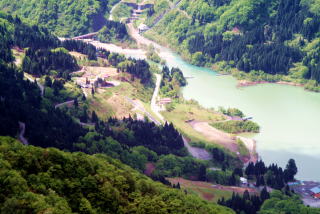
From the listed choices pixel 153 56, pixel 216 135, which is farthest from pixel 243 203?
pixel 153 56

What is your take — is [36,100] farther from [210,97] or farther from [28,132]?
[210,97]

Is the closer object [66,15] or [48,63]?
[48,63]

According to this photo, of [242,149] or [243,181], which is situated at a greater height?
[243,181]

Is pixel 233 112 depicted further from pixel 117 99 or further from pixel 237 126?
pixel 117 99

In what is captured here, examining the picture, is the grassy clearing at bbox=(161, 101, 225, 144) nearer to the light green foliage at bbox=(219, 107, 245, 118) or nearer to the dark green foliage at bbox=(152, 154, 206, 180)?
the light green foliage at bbox=(219, 107, 245, 118)

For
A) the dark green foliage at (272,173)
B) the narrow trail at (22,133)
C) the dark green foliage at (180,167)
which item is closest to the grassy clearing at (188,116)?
the dark green foliage at (180,167)

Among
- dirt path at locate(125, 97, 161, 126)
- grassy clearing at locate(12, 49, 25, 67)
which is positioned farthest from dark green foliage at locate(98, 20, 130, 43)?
dirt path at locate(125, 97, 161, 126)

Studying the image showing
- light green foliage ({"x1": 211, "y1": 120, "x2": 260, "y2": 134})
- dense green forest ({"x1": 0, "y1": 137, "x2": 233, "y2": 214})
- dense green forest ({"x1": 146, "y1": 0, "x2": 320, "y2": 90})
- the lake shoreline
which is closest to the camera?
dense green forest ({"x1": 0, "y1": 137, "x2": 233, "y2": 214})
